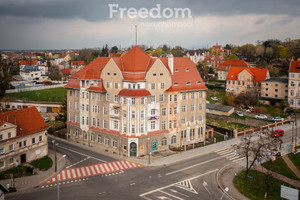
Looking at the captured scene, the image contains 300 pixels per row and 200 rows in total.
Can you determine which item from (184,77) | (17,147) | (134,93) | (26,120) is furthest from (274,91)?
(17,147)

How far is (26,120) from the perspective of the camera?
4975 cm

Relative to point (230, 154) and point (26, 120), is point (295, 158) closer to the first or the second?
point (230, 154)

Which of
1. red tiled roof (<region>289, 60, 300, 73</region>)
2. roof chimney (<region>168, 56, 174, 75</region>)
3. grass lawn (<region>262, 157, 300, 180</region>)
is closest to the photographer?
grass lawn (<region>262, 157, 300, 180</region>)

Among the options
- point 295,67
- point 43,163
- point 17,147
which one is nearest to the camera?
point 17,147

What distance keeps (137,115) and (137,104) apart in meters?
1.95

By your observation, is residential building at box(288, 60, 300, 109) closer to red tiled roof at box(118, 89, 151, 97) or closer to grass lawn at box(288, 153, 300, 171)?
grass lawn at box(288, 153, 300, 171)

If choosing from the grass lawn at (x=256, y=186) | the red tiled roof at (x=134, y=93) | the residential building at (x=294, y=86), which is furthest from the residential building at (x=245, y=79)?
the grass lawn at (x=256, y=186)

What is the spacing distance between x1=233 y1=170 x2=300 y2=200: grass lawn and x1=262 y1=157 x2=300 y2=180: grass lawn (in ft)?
10.3

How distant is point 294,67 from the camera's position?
8281 centimetres

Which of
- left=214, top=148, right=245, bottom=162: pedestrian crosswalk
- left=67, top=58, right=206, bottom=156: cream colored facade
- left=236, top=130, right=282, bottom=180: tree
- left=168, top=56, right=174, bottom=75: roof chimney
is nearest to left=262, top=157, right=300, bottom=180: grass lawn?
left=236, top=130, right=282, bottom=180: tree

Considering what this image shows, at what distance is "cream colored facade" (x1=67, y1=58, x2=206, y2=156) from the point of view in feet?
169

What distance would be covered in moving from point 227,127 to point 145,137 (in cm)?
2834

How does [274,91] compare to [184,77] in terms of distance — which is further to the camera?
[274,91]

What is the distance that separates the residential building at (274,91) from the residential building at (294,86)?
4.54m
